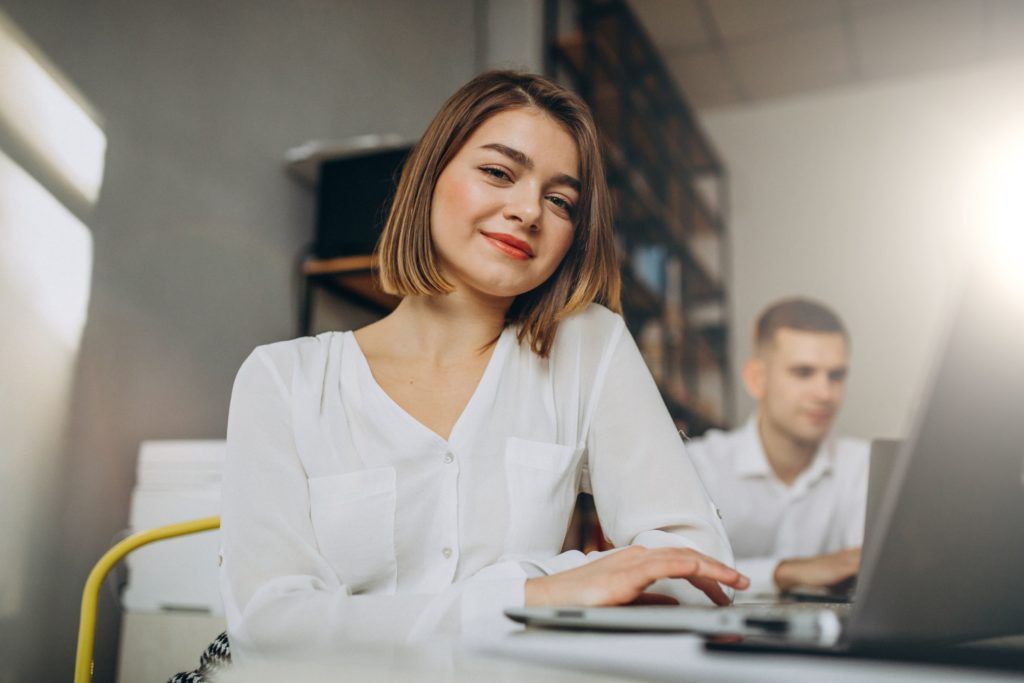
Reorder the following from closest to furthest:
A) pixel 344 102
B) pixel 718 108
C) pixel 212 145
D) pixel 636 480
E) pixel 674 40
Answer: pixel 636 480
pixel 212 145
pixel 344 102
pixel 674 40
pixel 718 108

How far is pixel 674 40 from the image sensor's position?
13.7 ft

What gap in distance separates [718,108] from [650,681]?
4.85m

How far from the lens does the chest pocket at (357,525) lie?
0.88 meters

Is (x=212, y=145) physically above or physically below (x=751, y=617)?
above

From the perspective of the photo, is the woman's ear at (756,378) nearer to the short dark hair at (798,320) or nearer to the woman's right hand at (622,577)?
the short dark hair at (798,320)

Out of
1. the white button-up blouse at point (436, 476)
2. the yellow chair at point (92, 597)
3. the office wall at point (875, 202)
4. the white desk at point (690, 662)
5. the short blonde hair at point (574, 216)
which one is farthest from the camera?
the office wall at point (875, 202)

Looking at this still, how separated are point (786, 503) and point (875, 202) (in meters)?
2.81

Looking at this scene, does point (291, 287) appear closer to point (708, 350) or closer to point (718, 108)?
point (708, 350)

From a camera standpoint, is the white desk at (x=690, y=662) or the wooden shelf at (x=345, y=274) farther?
the wooden shelf at (x=345, y=274)

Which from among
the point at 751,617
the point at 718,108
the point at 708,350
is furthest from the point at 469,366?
the point at 718,108

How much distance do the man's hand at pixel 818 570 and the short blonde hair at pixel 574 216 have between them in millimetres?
848

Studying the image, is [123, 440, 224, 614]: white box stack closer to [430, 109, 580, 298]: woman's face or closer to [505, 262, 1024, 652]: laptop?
[430, 109, 580, 298]: woman's face

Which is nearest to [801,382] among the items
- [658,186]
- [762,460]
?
[762,460]

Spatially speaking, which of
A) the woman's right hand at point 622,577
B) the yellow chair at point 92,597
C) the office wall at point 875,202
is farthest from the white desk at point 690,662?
the office wall at point 875,202
